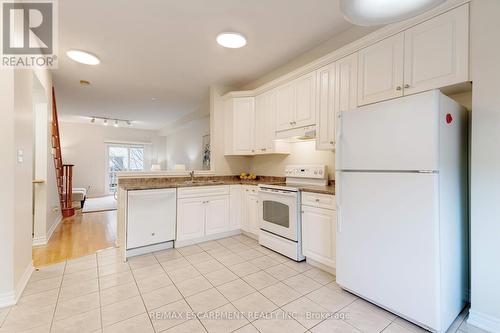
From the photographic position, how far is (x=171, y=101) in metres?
5.66

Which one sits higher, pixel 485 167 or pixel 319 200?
pixel 485 167

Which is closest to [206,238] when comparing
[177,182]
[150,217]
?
[150,217]

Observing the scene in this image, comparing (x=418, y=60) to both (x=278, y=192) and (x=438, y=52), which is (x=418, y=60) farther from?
(x=278, y=192)

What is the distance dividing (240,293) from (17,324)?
65.0 inches

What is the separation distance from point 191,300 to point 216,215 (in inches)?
64.0

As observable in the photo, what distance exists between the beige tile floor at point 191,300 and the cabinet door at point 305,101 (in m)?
1.77

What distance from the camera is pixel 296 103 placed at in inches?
122

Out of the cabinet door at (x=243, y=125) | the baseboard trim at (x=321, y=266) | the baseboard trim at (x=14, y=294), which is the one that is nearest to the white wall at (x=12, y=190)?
the baseboard trim at (x=14, y=294)

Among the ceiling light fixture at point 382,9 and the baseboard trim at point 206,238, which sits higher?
the ceiling light fixture at point 382,9

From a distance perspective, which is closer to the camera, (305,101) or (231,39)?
(231,39)

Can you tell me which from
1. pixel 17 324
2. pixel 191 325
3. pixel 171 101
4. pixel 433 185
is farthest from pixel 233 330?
pixel 171 101

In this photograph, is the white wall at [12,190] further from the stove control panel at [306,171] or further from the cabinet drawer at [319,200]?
the stove control panel at [306,171]

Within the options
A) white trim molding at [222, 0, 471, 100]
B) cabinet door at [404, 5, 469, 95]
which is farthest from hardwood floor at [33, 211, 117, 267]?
cabinet door at [404, 5, 469, 95]

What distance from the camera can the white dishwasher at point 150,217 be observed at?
2.88 metres
